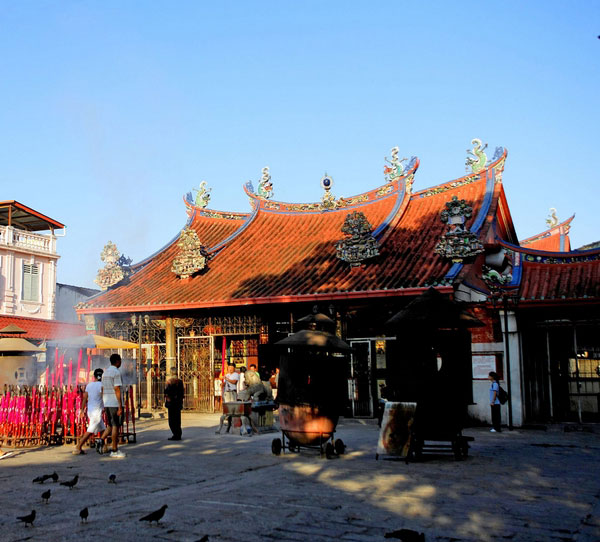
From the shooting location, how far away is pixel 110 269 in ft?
73.2

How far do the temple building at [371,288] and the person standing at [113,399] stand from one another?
752 cm

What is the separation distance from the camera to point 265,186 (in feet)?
81.6

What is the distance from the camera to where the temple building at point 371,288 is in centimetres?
1611

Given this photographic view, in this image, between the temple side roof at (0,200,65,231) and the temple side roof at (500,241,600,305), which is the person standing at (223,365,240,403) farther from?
the temple side roof at (0,200,65,231)

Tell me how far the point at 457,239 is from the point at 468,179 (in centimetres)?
442

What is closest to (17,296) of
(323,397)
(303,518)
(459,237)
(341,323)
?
(341,323)

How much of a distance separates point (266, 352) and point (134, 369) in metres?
4.36

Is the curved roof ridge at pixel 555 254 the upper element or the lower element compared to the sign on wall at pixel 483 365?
upper

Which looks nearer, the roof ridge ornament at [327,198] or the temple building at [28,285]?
the roof ridge ornament at [327,198]

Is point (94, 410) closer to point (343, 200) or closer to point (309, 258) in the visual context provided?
point (309, 258)

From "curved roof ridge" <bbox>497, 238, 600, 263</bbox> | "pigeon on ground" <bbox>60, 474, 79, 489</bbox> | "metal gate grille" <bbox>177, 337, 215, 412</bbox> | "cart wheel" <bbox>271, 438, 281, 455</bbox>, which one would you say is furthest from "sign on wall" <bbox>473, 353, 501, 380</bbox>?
"pigeon on ground" <bbox>60, 474, 79, 489</bbox>

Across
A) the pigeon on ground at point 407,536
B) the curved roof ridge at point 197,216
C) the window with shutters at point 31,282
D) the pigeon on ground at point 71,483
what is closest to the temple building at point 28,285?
the window with shutters at point 31,282

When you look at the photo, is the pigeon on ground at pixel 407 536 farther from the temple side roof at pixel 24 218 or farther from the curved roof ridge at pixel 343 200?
the temple side roof at pixel 24 218

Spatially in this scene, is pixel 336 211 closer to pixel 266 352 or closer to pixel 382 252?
pixel 382 252
